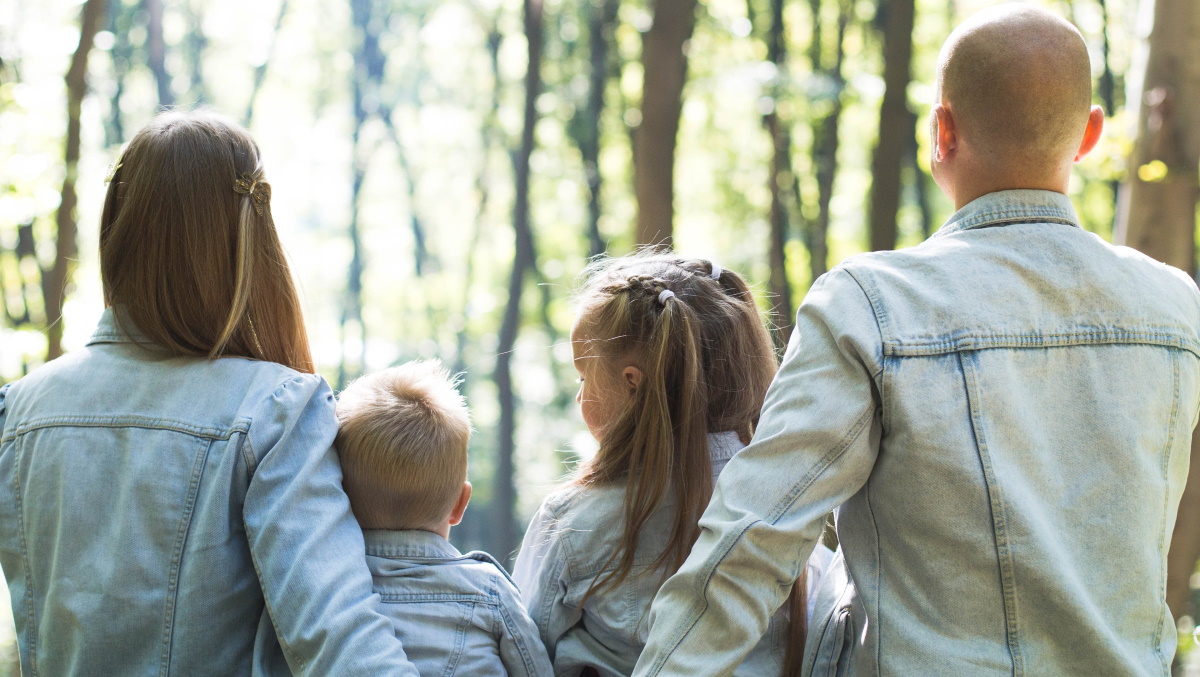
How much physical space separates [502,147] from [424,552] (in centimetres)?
2057

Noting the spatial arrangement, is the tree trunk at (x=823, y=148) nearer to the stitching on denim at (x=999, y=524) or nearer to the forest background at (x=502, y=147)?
the forest background at (x=502, y=147)

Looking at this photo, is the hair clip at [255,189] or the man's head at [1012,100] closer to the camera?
the man's head at [1012,100]

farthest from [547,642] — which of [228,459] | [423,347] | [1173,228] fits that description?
[423,347]

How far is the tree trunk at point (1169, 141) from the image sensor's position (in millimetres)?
4020

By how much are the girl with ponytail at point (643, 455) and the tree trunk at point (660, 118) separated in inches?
148

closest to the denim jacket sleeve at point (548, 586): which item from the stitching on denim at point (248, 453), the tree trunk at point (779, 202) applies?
the stitching on denim at point (248, 453)

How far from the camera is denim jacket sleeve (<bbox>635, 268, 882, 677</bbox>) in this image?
1.62 meters

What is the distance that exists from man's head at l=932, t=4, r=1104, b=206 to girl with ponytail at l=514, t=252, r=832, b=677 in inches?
25.6

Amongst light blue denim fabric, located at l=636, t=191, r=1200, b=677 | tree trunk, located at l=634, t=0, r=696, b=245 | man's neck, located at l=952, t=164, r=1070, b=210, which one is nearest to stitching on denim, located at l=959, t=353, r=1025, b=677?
light blue denim fabric, located at l=636, t=191, r=1200, b=677

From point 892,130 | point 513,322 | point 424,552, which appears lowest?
point 513,322

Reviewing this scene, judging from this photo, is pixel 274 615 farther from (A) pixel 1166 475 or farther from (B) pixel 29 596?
(A) pixel 1166 475

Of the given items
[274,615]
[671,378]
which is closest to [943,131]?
[671,378]

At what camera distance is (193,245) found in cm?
200

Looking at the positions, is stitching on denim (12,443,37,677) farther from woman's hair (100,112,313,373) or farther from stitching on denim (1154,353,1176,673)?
stitching on denim (1154,353,1176,673)
